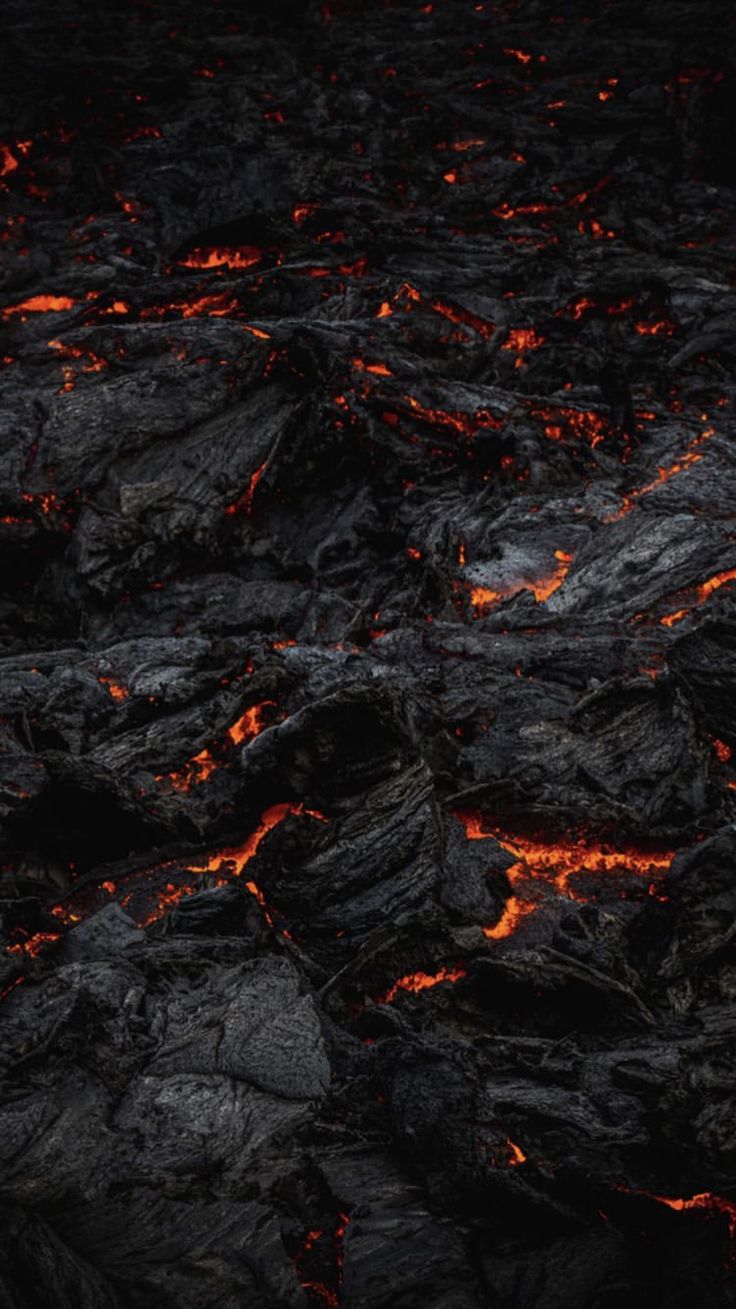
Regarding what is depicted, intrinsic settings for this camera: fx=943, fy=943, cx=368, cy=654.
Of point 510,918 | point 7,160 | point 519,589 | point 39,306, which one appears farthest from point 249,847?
point 7,160

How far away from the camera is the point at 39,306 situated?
861 inches

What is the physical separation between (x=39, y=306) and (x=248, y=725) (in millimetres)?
13973

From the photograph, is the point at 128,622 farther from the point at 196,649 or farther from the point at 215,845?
the point at 215,845

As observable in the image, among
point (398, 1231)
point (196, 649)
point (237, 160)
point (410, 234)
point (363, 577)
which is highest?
point (237, 160)

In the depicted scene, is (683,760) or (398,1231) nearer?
(398,1231)

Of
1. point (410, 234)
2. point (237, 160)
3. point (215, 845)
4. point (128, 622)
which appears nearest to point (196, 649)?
point (128, 622)

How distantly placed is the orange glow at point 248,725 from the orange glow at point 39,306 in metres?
13.2

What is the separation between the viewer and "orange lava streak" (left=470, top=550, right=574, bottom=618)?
52.7 ft

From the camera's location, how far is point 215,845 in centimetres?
1150

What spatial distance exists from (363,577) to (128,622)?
4385mm

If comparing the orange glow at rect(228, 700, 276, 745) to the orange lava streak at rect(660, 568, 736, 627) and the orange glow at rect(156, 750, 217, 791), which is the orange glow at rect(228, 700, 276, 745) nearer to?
the orange glow at rect(156, 750, 217, 791)

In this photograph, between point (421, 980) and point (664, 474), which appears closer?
point (421, 980)

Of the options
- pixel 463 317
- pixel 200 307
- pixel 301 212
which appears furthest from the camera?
pixel 301 212

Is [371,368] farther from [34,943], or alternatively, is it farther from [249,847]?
[34,943]
